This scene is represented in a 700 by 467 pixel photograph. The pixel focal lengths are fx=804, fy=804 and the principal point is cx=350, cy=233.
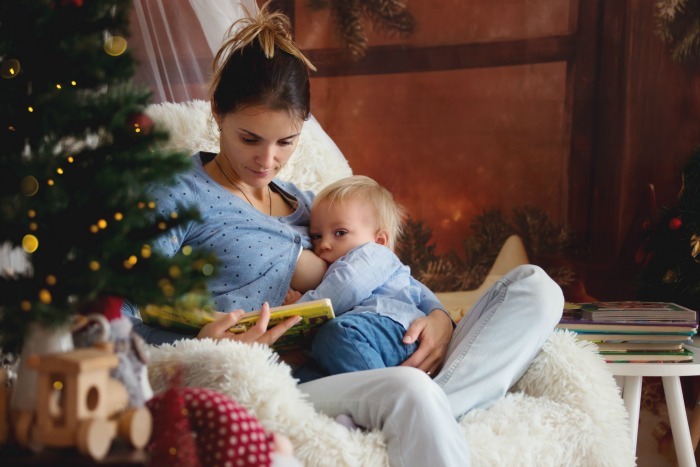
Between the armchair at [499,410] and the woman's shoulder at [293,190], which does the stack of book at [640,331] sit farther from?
the woman's shoulder at [293,190]

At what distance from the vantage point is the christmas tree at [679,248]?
89.4 inches

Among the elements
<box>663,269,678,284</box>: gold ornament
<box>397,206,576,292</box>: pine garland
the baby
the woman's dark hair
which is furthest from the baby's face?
<box>397,206,576,292</box>: pine garland

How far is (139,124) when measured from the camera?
3.58ft

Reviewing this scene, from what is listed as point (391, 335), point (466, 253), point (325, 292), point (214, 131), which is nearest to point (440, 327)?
point (391, 335)

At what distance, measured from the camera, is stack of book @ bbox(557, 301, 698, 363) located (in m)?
2.00

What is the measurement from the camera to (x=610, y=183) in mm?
2994

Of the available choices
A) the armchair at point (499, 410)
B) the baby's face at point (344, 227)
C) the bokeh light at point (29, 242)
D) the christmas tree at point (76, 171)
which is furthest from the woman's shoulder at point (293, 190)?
the bokeh light at point (29, 242)

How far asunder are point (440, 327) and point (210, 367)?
0.59 metres

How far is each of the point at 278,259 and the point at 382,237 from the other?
0.25 meters

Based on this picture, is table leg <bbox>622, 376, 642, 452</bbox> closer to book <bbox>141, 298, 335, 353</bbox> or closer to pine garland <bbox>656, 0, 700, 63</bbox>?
book <bbox>141, 298, 335, 353</bbox>

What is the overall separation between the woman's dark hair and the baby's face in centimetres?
23

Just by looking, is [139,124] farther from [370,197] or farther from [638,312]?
[638,312]

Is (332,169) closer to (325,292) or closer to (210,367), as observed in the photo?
(325,292)

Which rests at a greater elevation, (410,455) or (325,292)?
(325,292)
